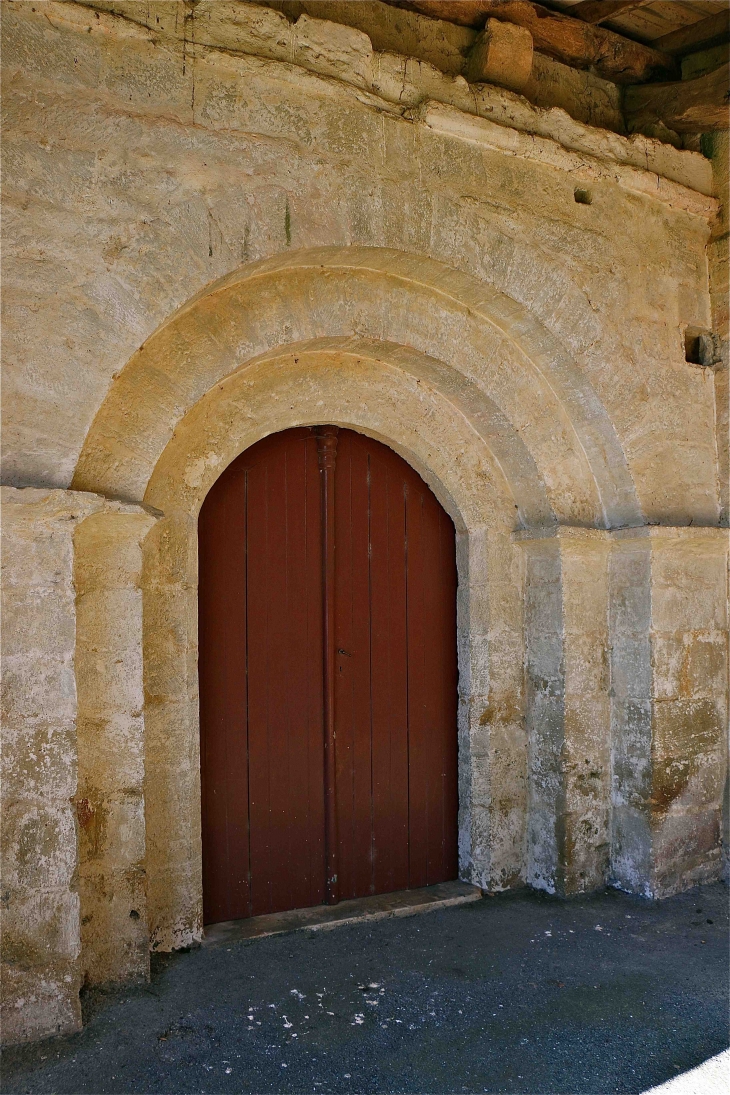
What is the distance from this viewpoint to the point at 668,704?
3.93 meters

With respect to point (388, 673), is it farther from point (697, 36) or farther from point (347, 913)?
point (697, 36)

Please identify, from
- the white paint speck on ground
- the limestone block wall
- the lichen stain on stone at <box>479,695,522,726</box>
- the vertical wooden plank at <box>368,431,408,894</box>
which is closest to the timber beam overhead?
the vertical wooden plank at <box>368,431,408,894</box>

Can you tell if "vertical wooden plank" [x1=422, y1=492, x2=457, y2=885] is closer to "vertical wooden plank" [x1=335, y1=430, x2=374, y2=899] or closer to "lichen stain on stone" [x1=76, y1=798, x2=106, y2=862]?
"vertical wooden plank" [x1=335, y1=430, x2=374, y2=899]

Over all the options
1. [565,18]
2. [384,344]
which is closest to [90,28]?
[384,344]

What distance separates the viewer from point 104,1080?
8.02 ft

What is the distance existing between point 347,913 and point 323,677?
3.44ft

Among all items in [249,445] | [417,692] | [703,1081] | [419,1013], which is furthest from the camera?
[417,692]

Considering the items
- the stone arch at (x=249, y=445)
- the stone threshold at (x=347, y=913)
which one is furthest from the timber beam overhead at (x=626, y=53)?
the stone threshold at (x=347, y=913)

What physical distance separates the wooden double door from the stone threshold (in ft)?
0.19

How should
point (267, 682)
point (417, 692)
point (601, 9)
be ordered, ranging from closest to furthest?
point (267, 682), point (601, 9), point (417, 692)

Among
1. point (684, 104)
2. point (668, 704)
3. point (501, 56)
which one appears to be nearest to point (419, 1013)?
point (668, 704)

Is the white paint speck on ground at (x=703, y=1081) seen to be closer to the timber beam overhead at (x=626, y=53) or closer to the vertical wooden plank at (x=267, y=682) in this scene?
the vertical wooden plank at (x=267, y=682)

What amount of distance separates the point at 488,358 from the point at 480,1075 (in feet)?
9.35

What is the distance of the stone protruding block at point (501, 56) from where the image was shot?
3.59m
